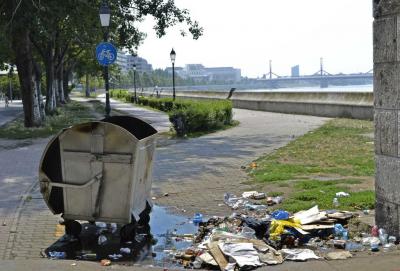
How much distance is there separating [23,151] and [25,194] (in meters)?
7.28

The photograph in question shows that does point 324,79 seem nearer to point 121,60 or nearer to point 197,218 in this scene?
point 197,218

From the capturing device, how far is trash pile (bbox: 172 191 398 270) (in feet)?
18.7

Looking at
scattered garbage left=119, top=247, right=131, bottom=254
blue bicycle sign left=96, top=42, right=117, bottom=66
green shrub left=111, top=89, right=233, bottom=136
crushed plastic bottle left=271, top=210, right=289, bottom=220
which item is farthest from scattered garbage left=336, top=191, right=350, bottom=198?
green shrub left=111, top=89, right=233, bottom=136

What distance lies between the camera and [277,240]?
627 centimetres

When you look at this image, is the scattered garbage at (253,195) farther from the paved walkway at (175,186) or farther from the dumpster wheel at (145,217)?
the dumpster wheel at (145,217)

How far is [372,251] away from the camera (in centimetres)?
583

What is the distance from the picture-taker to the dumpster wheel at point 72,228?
6.77 metres

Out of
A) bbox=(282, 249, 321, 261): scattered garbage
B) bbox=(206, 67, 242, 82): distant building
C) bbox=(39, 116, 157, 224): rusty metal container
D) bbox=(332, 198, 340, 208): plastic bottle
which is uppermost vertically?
bbox=(206, 67, 242, 82): distant building

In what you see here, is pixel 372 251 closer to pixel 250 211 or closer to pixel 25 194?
pixel 250 211

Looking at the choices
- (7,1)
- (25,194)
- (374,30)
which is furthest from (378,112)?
(7,1)

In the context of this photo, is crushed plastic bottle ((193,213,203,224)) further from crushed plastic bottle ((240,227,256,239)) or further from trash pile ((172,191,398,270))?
crushed plastic bottle ((240,227,256,239))

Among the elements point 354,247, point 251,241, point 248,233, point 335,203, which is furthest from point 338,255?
point 335,203

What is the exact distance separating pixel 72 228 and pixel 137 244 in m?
0.85

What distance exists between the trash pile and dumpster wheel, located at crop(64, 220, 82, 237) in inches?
56.4
